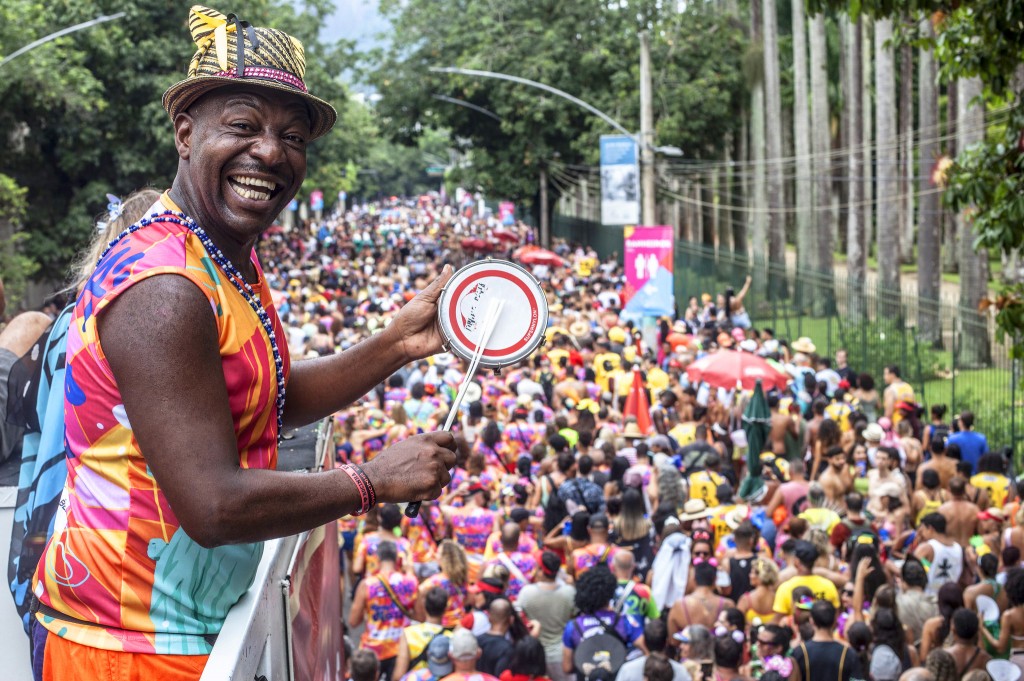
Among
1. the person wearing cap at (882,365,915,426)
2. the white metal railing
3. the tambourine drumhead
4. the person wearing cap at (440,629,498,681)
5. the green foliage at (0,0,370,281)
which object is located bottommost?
the person wearing cap at (440,629,498,681)

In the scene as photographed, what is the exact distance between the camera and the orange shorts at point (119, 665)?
2.25m

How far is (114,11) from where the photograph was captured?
88.4 feet

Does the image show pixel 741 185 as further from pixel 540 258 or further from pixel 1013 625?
pixel 1013 625

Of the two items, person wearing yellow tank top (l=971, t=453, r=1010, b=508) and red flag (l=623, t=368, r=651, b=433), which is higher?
red flag (l=623, t=368, r=651, b=433)

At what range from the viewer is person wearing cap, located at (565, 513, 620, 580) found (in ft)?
27.9

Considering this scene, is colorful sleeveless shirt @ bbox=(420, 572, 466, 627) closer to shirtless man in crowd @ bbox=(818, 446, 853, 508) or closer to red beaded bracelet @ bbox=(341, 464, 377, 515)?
shirtless man in crowd @ bbox=(818, 446, 853, 508)

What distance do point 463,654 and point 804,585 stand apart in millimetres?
2452

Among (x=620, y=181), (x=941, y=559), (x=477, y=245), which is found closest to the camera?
(x=941, y=559)

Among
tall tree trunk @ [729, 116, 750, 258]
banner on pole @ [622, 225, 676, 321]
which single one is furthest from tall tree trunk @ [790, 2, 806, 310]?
banner on pole @ [622, 225, 676, 321]

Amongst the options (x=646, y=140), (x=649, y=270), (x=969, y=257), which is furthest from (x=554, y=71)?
(x=649, y=270)

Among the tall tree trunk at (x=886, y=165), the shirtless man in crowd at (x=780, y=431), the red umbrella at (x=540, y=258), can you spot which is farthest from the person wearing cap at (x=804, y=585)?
the red umbrella at (x=540, y=258)

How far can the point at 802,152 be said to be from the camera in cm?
3195

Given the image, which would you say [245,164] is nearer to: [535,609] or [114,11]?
[535,609]

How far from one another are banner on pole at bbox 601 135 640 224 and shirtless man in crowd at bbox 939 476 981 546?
1269cm
